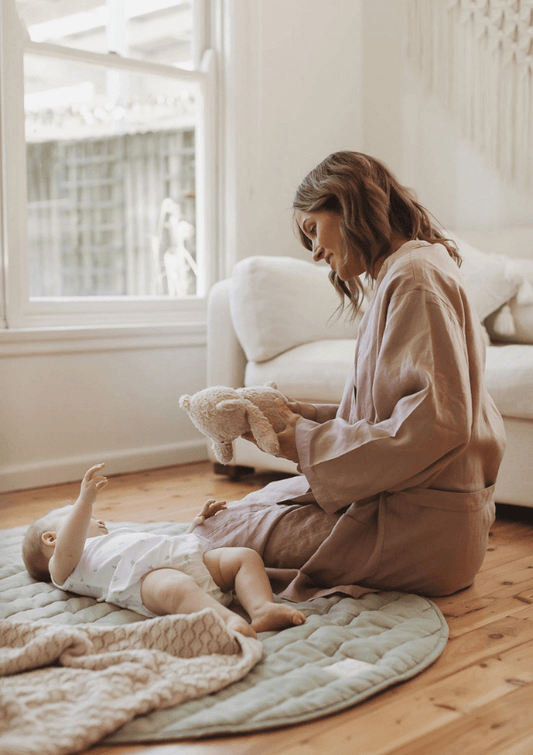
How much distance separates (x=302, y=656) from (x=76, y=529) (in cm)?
51

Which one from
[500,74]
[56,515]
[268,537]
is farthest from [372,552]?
[500,74]

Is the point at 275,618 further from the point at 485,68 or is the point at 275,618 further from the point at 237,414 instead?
the point at 485,68

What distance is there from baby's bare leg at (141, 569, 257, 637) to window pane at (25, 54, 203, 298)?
165 centimetres

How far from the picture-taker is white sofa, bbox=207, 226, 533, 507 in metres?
2.49

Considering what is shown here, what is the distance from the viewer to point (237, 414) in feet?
5.00

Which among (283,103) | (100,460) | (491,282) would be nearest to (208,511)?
(100,460)

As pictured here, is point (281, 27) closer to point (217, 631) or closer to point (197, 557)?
point (197, 557)

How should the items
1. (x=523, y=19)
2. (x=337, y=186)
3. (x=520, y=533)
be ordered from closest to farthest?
1. (x=337, y=186)
2. (x=520, y=533)
3. (x=523, y=19)

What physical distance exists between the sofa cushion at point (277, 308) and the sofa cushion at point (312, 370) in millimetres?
47

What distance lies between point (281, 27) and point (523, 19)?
0.97 metres

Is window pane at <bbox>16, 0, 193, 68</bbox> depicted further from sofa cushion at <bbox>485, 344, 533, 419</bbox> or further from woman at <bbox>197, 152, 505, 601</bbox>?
sofa cushion at <bbox>485, 344, 533, 419</bbox>

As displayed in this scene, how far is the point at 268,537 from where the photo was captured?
5.32ft

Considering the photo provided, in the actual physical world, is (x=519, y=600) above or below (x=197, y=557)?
below

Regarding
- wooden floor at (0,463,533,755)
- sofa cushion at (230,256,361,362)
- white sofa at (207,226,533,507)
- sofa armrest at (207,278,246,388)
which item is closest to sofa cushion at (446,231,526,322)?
white sofa at (207,226,533,507)
